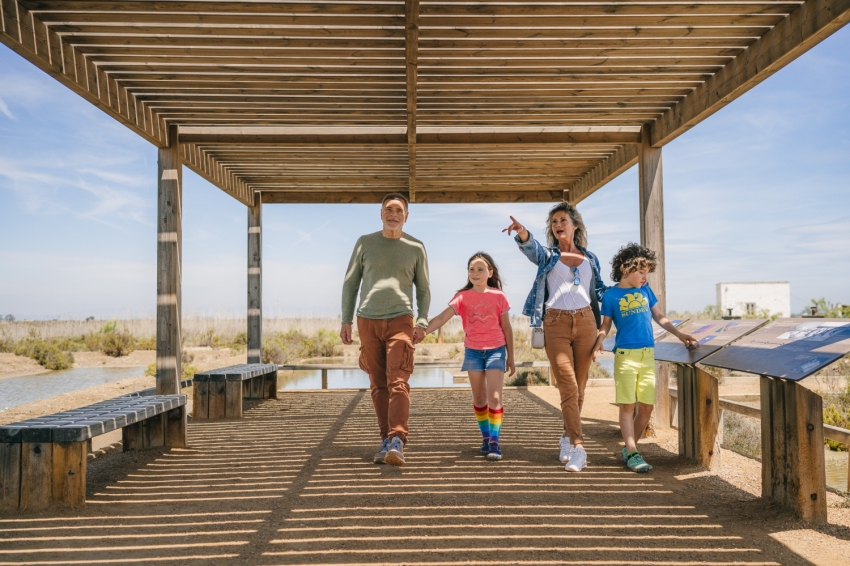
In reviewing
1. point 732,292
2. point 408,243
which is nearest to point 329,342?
point 408,243

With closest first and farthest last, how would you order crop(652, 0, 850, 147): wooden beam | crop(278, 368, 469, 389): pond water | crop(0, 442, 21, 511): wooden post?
crop(0, 442, 21, 511): wooden post < crop(652, 0, 850, 147): wooden beam < crop(278, 368, 469, 389): pond water

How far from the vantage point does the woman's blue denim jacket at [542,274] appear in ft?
15.6

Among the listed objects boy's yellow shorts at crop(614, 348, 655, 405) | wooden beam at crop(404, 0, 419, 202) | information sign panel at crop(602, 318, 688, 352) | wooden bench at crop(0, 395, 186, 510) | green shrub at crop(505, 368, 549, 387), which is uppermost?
wooden beam at crop(404, 0, 419, 202)

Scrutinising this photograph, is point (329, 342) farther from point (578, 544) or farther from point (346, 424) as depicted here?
point (578, 544)

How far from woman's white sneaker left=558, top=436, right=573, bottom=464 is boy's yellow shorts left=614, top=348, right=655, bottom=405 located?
0.52m

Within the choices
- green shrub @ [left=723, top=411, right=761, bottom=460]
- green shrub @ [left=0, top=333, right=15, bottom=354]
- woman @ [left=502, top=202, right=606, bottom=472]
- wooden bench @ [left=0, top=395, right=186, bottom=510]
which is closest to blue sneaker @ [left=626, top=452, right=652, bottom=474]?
woman @ [left=502, top=202, right=606, bottom=472]

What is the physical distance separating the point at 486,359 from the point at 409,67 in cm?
235

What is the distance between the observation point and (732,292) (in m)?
64.2

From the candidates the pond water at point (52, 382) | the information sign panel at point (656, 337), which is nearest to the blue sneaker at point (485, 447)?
the information sign panel at point (656, 337)

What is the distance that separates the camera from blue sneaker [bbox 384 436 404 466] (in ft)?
15.7

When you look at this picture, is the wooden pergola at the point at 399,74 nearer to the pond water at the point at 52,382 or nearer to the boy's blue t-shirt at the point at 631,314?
the boy's blue t-shirt at the point at 631,314

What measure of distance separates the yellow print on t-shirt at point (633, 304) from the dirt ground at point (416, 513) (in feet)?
3.69

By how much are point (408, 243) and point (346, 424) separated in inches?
A: 113

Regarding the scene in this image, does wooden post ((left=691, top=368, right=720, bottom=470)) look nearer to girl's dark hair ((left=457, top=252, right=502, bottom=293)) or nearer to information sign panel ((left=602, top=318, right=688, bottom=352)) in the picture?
information sign panel ((left=602, top=318, right=688, bottom=352))
